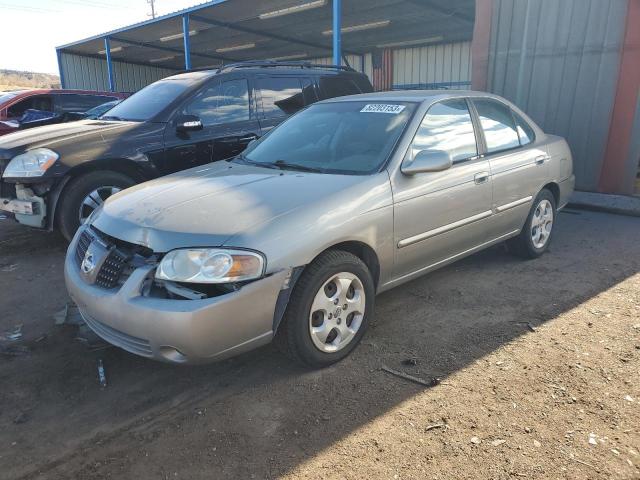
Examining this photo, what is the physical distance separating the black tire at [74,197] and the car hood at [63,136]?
0.34 m

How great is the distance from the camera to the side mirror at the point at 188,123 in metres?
5.18

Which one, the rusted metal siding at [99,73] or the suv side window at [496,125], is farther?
the rusted metal siding at [99,73]

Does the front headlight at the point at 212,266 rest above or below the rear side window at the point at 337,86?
below

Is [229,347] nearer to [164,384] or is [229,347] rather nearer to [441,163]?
[164,384]

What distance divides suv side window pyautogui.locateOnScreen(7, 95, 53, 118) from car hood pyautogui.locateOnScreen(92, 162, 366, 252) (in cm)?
787

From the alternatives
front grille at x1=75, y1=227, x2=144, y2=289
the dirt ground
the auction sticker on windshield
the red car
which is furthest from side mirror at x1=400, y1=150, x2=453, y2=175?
the red car

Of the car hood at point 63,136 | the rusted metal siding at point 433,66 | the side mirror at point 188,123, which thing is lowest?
the car hood at point 63,136

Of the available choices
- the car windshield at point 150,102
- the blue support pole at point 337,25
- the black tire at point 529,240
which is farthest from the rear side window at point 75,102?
the black tire at point 529,240

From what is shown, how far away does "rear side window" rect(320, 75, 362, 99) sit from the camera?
21.6ft

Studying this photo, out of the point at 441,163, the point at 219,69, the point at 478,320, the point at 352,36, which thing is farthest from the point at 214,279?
the point at 352,36

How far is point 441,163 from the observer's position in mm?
3217

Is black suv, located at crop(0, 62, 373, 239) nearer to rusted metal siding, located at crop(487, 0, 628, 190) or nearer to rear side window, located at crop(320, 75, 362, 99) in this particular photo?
rear side window, located at crop(320, 75, 362, 99)

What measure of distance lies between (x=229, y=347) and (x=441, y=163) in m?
1.75

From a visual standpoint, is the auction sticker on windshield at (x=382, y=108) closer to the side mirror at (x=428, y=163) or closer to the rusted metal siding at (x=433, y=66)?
the side mirror at (x=428, y=163)
